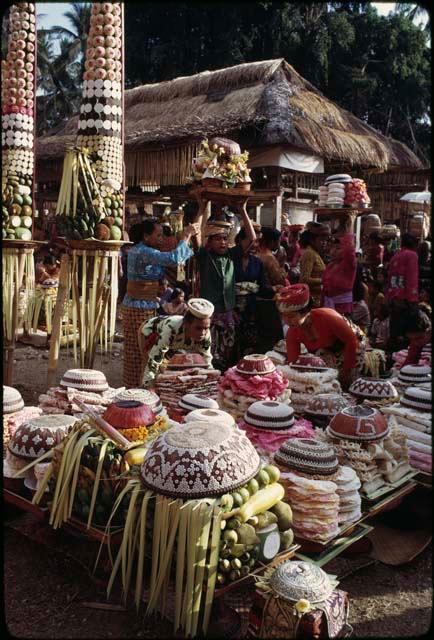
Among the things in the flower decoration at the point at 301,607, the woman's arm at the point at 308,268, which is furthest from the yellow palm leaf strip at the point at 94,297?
the flower decoration at the point at 301,607

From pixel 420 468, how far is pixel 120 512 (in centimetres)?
158

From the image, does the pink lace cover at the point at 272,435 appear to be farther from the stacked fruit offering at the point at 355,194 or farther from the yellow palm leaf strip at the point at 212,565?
the stacked fruit offering at the point at 355,194

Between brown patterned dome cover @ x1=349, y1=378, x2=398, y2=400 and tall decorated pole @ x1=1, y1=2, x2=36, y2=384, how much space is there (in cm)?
263

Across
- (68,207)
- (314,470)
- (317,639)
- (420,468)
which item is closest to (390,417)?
(420,468)

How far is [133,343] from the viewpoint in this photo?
4.74 meters

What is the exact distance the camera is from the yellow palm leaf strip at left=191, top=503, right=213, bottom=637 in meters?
1.89

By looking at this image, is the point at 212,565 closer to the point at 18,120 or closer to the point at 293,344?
the point at 293,344

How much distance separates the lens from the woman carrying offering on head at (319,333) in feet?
11.5

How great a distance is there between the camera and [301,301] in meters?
3.50

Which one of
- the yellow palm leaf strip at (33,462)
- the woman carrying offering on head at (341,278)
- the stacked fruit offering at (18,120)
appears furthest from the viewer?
the woman carrying offering on head at (341,278)

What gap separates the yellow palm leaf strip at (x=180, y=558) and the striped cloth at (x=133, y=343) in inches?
107

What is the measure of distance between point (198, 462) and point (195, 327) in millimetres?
1578

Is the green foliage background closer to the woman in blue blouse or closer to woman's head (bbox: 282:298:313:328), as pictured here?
the woman in blue blouse

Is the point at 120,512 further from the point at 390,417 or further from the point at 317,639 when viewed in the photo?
the point at 390,417
